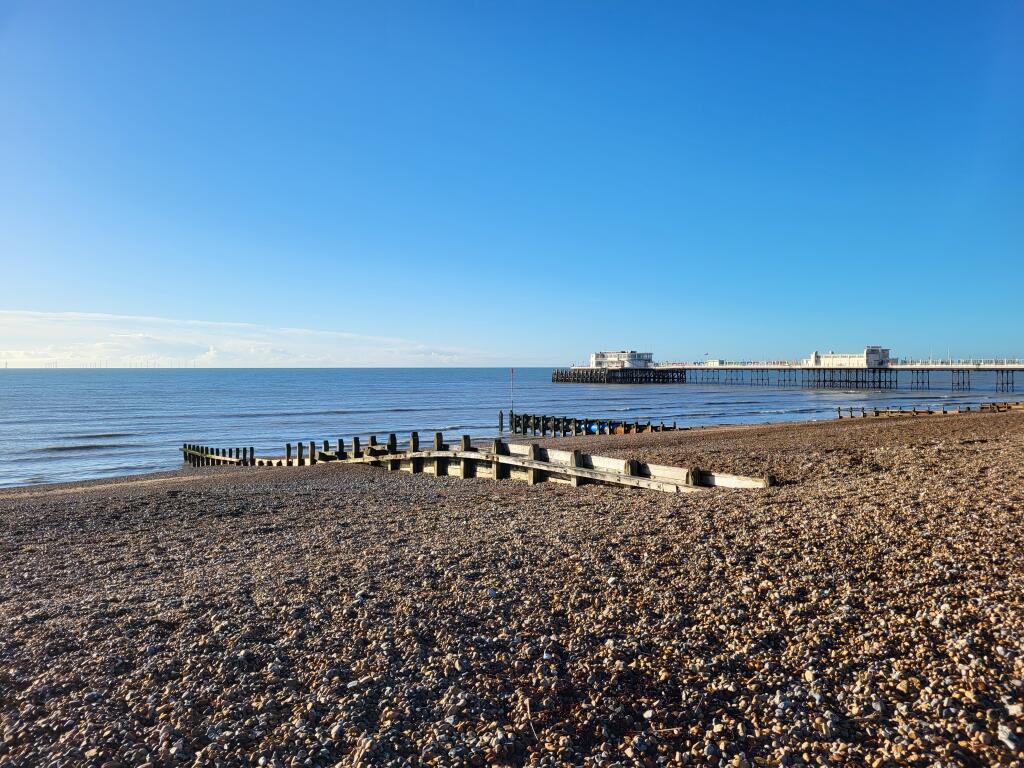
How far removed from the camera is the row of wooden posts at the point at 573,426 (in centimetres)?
3572

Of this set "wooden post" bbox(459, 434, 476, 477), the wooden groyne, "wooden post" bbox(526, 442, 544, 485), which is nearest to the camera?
the wooden groyne

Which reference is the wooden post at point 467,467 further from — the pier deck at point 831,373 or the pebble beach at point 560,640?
the pier deck at point 831,373

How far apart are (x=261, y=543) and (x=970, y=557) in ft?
29.5

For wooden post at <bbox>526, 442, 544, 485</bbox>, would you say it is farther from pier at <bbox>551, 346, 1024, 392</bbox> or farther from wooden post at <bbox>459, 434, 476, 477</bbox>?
pier at <bbox>551, 346, 1024, 392</bbox>

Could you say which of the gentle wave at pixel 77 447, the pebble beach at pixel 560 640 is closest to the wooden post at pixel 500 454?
the pebble beach at pixel 560 640

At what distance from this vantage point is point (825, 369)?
10075cm

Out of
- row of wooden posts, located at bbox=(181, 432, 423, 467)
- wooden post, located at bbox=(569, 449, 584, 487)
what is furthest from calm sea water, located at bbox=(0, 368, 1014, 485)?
wooden post, located at bbox=(569, 449, 584, 487)

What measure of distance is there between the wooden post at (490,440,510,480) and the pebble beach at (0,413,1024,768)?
6.28m

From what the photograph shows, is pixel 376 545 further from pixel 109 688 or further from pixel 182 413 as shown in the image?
pixel 182 413

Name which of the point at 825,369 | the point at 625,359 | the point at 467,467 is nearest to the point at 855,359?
the point at 825,369

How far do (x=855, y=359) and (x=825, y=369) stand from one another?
4.27m

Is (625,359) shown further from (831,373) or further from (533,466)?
(533,466)

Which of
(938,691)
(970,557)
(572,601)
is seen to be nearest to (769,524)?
(970,557)

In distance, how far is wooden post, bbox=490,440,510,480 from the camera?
646 inches
